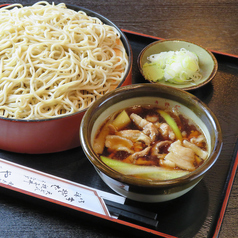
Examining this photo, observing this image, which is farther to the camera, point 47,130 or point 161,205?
point 47,130

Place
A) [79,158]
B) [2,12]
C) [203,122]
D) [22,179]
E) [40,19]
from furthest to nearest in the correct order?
[2,12] → [40,19] → [79,158] → [22,179] → [203,122]

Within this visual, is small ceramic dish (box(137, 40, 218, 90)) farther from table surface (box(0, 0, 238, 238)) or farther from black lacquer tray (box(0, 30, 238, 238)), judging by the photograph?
table surface (box(0, 0, 238, 238))

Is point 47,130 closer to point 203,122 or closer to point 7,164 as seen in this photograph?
point 7,164

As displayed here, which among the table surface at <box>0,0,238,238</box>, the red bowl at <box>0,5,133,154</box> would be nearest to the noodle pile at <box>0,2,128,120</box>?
the red bowl at <box>0,5,133,154</box>

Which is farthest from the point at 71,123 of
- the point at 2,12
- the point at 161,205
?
the point at 2,12

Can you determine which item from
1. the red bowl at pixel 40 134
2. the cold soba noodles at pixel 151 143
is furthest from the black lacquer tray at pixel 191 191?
the cold soba noodles at pixel 151 143

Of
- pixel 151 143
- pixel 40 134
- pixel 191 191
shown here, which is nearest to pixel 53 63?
pixel 40 134
